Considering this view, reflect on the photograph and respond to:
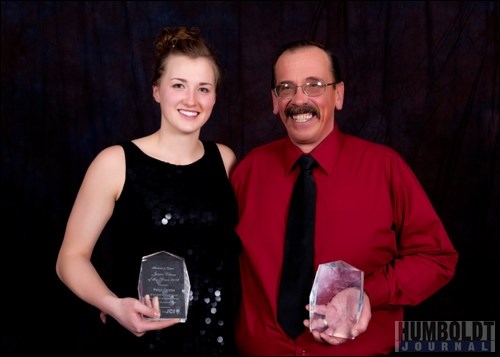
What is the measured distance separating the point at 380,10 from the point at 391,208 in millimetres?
1687

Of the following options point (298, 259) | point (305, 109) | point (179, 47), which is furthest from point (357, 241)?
point (179, 47)

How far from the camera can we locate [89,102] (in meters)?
Answer: 4.09

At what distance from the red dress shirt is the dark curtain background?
135 cm

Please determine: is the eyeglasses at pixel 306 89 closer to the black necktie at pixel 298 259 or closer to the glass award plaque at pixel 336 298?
the black necktie at pixel 298 259

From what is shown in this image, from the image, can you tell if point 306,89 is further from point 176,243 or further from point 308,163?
point 176,243

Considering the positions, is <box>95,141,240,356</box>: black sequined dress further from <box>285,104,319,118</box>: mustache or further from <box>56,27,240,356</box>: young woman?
<box>285,104,319,118</box>: mustache

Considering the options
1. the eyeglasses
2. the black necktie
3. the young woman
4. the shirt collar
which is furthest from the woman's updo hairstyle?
the black necktie

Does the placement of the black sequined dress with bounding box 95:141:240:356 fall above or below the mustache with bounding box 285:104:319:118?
below

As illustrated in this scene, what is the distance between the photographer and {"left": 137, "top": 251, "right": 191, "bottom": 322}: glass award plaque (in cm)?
225

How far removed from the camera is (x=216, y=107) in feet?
13.5

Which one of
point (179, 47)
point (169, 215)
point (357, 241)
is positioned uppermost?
point (179, 47)

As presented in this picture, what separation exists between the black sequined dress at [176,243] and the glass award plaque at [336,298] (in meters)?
0.45

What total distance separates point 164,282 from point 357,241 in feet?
2.46

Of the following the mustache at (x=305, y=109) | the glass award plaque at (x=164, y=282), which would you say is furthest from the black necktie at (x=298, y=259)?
the glass award plaque at (x=164, y=282)
